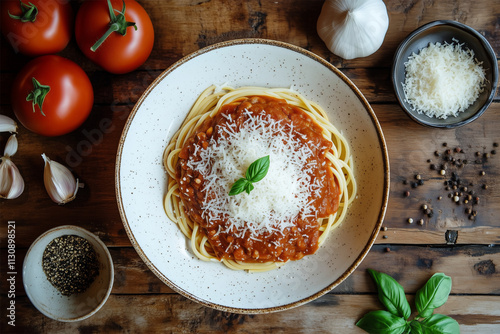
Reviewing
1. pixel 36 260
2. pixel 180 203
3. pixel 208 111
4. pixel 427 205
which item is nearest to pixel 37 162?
pixel 36 260

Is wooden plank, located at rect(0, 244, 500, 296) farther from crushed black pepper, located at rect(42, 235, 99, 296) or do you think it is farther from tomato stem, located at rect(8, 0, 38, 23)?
tomato stem, located at rect(8, 0, 38, 23)

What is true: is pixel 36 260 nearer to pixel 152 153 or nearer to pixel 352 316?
pixel 152 153

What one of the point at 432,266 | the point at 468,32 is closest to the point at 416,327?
the point at 432,266

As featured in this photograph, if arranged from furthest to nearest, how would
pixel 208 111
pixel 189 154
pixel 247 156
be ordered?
pixel 208 111
pixel 189 154
pixel 247 156

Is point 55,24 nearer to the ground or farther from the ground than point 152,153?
farther from the ground

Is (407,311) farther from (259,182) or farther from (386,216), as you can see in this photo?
(259,182)
